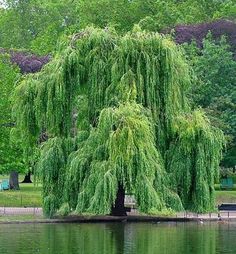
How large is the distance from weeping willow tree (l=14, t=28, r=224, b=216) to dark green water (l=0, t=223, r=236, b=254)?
6.80 ft

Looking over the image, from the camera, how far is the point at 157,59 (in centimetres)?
4453

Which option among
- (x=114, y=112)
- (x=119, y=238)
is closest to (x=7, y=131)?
(x=114, y=112)

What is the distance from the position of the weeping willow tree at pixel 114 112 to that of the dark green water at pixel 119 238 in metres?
2.07

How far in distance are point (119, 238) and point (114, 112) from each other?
27.7ft

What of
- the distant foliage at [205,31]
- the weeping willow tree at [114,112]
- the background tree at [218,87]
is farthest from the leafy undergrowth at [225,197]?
the distant foliage at [205,31]

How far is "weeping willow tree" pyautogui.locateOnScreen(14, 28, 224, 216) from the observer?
42906 mm

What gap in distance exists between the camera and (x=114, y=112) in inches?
1655

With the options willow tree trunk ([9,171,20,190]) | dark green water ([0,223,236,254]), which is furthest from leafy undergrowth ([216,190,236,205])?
willow tree trunk ([9,171,20,190])

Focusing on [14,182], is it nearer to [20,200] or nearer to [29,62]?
[20,200]

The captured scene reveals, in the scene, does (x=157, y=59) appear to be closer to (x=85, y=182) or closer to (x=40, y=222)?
(x=85, y=182)

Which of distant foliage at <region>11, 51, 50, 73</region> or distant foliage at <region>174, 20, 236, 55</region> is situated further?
distant foliage at <region>174, 20, 236, 55</region>

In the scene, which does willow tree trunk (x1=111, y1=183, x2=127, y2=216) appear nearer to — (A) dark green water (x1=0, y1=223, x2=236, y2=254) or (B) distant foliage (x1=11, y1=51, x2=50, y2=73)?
(A) dark green water (x1=0, y1=223, x2=236, y2=254)

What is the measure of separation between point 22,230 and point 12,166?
62.8 feet

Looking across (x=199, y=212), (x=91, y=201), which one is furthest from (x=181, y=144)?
(x=91, y=201)
